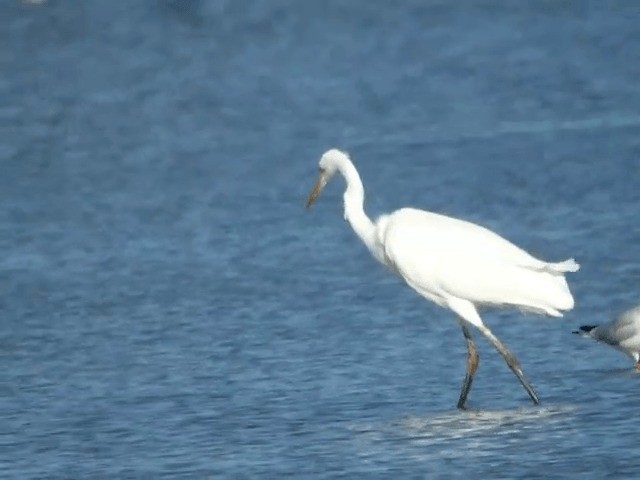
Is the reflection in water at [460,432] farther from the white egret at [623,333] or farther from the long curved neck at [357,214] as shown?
the long curved neck at [357,214]

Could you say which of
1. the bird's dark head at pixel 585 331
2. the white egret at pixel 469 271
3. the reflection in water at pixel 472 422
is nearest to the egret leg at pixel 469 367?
the white egret at pixel 469 271

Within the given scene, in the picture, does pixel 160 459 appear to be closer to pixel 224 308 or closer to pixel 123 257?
pixel 224 308

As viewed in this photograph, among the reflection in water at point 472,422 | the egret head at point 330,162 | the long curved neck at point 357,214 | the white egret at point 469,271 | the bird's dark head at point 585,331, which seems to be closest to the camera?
the reflection in water at point 472,422

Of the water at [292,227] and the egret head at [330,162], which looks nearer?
the water at [292,227]

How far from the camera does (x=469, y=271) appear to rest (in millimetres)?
9594

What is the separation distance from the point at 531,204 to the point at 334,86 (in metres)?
5.75

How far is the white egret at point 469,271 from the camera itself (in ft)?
31.2

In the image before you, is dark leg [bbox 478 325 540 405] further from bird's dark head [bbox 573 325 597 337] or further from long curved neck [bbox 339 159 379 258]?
long curved neck [bbox 339 159 379 258]

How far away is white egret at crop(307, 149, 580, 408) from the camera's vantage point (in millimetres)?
9523

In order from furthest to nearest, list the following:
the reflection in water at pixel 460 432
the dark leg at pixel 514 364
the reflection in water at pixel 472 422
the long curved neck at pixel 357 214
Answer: the long curved neck at pixel 357 214 → the dark leg at pixel 514 364 → the reflection in water at pixel 472 422 → the reflection in water at pixel 460 432

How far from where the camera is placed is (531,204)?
14539 mm

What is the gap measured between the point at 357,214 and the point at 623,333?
60.0 inches

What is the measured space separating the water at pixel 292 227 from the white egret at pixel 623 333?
14 centimetres

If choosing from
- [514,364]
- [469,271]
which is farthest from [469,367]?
[469,271]
